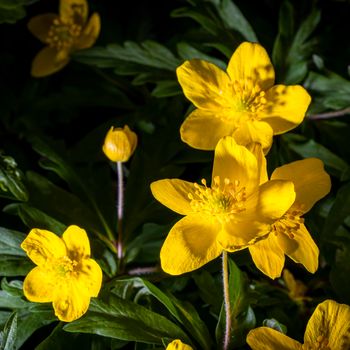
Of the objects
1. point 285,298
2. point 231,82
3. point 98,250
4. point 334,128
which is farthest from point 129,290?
point 334,128

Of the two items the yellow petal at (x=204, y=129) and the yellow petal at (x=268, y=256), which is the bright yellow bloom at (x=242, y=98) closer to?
the yellow petal at (x=204, y=129)

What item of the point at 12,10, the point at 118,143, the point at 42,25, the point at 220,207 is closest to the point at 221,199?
the point at 220,207

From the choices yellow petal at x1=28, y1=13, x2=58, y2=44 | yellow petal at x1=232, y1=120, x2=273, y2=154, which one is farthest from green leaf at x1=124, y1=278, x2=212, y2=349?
yellow petal at x1=28, y1=13, x2=58, y2=44

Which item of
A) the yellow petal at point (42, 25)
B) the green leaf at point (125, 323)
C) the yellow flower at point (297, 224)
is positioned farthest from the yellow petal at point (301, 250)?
the yellow petal at point (42, 25)

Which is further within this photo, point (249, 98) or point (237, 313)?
point (249, 98)

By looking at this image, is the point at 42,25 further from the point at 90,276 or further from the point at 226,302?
the point at 226,302

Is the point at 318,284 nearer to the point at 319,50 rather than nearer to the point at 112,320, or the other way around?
the point at 112,320
